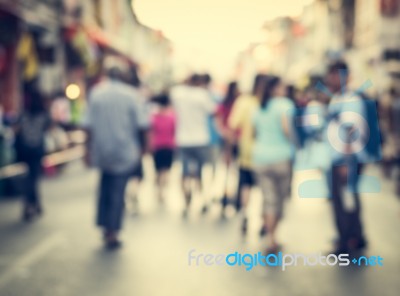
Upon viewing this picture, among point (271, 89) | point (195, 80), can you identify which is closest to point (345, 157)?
point (271, 89)

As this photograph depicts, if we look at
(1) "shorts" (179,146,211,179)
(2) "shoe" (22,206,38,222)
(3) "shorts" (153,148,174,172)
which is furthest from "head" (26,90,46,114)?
(1) "shorts" (179,146,211,179)

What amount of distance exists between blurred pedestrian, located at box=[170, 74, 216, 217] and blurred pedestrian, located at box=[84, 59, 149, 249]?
1.32 m

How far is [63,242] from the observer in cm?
582

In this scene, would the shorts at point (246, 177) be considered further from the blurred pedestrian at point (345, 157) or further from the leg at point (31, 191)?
the leg at point (31, 191)

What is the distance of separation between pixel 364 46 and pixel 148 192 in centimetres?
1478

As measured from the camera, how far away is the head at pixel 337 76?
5.12 meters

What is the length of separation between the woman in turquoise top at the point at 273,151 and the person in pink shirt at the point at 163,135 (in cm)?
279

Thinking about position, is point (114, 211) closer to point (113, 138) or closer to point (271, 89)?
point (113, 138)

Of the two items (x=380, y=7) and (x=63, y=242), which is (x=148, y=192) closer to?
(x=63, y=242)

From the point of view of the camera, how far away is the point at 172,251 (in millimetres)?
5434

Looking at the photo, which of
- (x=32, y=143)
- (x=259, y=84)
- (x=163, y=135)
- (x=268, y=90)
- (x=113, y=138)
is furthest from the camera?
(x=163, y=135)

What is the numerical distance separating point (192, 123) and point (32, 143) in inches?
88.3

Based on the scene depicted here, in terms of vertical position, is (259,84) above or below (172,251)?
above

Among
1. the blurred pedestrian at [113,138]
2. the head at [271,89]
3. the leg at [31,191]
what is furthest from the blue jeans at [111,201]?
the leg at [31,191]
